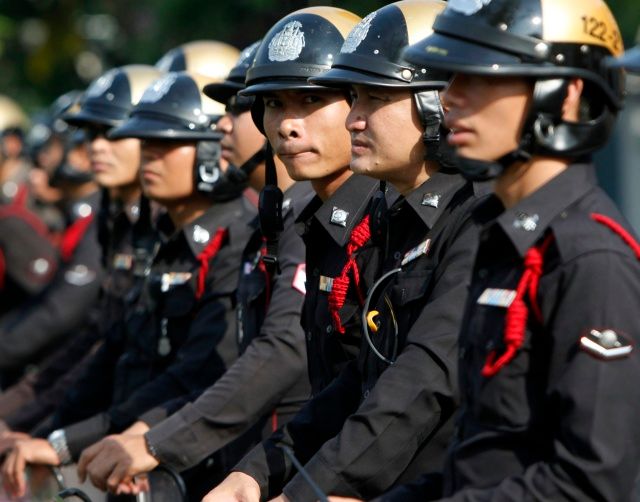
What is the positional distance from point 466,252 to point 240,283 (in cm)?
178

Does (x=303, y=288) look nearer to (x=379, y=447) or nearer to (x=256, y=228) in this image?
(x=256, y=228)

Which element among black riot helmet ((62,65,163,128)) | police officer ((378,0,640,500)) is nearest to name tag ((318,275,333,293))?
police officer ((378,0,640,500))

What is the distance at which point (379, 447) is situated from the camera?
→ 4.14m

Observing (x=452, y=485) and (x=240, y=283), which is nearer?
(x=452, y=485)

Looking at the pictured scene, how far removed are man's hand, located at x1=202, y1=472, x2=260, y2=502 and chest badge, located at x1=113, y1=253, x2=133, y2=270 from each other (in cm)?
319

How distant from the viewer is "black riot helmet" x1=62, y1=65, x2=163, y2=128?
793cm

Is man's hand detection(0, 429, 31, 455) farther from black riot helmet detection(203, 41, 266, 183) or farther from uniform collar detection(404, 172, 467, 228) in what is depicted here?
uniform collar detection(404, 172, 467, 228)

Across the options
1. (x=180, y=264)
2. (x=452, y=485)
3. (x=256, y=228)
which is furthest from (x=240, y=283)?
(x=452, y=485)

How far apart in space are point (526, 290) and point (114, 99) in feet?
16.5

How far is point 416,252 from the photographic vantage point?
4.36 m

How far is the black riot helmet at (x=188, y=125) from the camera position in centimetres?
659

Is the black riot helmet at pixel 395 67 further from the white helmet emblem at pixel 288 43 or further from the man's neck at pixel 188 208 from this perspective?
the man's neck at pixel 188 208

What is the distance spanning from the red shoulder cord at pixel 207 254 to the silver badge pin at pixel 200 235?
0.11ft

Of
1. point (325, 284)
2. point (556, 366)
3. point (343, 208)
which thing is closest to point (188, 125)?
point (343, 208)
